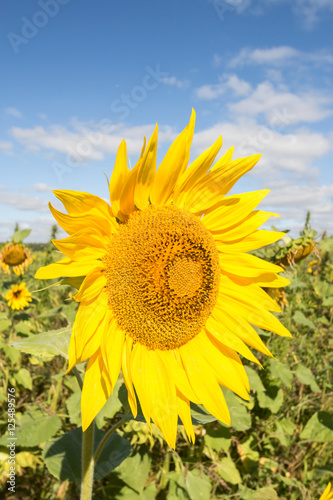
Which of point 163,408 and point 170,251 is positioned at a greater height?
point 170,251

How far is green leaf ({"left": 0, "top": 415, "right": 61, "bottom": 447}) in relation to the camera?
2.37 meters

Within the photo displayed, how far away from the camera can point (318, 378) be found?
3529 millimetres

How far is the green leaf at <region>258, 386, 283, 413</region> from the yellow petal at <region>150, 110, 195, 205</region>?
2.29 meters

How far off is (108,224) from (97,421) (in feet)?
4.75

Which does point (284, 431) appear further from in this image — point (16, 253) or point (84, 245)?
point (16, 253)

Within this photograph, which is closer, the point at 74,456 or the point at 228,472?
the point at 74,456

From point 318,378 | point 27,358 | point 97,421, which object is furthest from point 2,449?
point 318,378

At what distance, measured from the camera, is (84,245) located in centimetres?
128

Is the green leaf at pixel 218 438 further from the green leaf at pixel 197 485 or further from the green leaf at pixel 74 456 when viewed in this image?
the green leaf at pixel 74 456

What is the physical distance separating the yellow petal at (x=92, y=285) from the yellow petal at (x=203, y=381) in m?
0.49

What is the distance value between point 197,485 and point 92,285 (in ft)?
5.92

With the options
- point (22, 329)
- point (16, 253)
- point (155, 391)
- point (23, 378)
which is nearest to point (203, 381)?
point (155, 391)

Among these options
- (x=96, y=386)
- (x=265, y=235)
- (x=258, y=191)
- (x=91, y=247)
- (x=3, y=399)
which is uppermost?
(x=258, y=191)

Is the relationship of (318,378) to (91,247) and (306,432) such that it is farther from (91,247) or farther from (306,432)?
(91,247)
